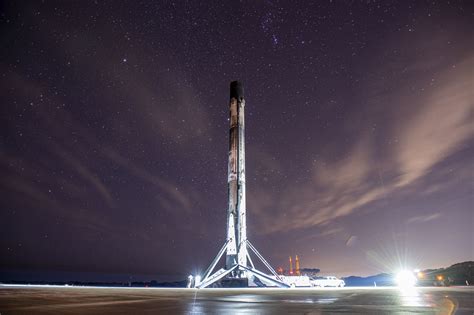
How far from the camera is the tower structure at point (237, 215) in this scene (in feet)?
115

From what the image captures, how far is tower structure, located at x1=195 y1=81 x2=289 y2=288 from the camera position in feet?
115

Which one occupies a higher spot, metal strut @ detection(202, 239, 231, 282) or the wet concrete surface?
metal strut @ detection(202, 239, 231, 282)

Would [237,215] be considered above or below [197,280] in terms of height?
above

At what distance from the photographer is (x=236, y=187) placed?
3912cm

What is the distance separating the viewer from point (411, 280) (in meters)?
42.8

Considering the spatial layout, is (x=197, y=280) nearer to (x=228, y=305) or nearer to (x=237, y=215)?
(x=237, y=215)

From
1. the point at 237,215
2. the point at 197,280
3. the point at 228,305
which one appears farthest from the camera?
the point at 237,215

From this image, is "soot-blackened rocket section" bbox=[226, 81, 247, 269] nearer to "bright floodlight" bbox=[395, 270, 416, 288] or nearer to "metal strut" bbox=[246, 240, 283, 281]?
"metal strut" bbox=[246, 240, 283, 281]

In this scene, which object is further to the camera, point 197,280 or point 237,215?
point 237,215

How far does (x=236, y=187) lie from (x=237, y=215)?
3417mm

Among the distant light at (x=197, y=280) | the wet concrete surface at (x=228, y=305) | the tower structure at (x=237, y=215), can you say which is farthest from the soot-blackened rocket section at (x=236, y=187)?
the wet concrete surface at (x=228, y=305)

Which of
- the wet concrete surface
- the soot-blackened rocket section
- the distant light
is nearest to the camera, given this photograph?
the wet concrete surface

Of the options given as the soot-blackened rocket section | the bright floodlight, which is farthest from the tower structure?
the bright floodlight

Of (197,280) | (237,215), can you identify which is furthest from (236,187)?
(197,280)
